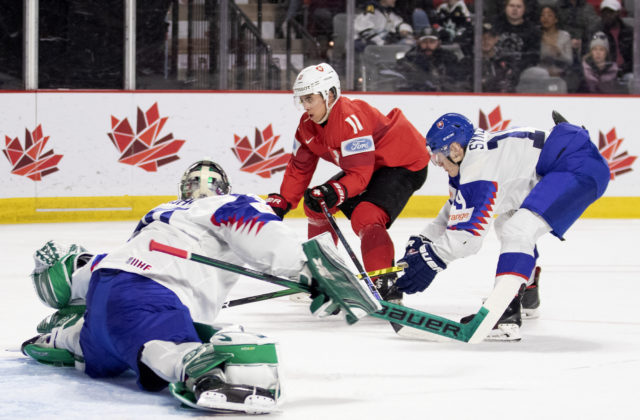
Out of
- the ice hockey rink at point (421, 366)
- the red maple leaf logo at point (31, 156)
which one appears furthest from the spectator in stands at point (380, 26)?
the ice hockey rink at point (421, 366)

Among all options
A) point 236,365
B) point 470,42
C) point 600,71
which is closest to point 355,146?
point 236,365

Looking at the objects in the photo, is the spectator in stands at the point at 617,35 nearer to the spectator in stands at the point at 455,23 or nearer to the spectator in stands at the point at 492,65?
the spectator in stands at the point at 492,65

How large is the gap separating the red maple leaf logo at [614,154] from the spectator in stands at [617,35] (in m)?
0.52

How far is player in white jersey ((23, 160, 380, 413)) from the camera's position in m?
2.49

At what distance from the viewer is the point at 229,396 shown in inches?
95.6

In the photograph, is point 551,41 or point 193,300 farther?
point 551,41

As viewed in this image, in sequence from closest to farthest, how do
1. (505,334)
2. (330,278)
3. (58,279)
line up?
(330,278) < (58,279) < (505,334)

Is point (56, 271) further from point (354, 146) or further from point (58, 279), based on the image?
point (354, 146)

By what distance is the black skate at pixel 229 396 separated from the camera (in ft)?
7.93

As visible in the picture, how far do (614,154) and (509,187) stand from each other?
4.50m

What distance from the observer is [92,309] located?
279 cm

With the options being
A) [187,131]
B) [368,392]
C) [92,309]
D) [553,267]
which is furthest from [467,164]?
[187,131]

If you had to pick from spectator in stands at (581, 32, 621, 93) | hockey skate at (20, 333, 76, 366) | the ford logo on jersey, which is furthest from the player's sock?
spectator in stands at (581, 32, 621, 93)

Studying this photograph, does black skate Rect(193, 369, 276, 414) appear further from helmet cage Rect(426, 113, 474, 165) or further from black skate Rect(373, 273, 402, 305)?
black skate Rect(373, 273, 402, 305)
